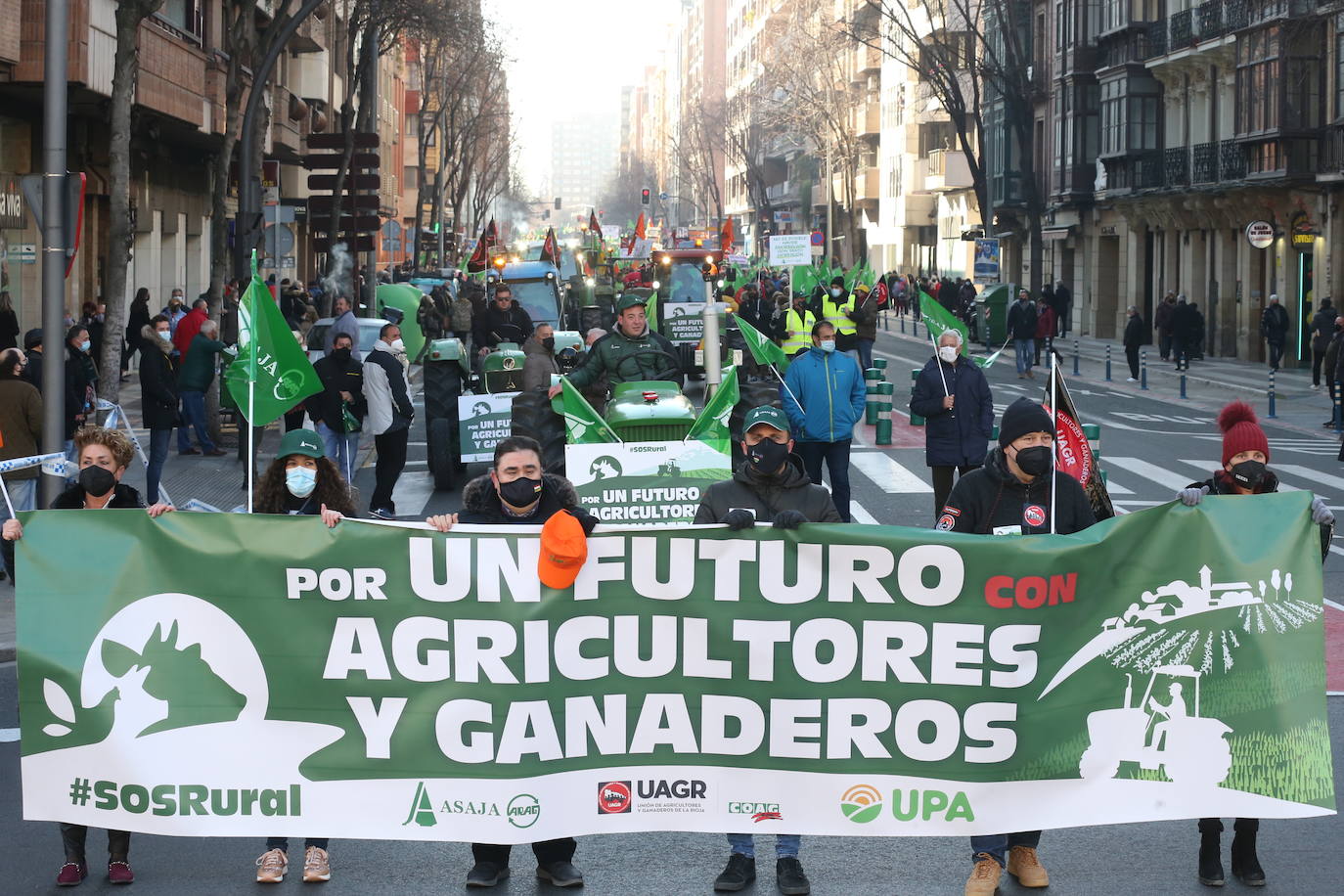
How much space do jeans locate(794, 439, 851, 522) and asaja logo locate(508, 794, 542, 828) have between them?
877cm

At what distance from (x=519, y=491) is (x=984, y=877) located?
2.16m

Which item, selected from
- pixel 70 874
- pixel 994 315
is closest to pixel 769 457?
pixel 70 874

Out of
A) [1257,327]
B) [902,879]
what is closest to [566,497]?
[902,879]

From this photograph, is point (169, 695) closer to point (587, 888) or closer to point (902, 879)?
point (587, 888)

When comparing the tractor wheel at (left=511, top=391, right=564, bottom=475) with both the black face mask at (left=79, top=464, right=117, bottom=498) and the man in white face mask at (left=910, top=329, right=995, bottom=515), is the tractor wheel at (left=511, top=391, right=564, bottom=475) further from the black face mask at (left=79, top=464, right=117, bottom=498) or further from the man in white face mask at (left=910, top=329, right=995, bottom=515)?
the black face mask at (left=79, top=464, right=117, bottom=498)

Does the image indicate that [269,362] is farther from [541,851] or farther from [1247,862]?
[1247,862]

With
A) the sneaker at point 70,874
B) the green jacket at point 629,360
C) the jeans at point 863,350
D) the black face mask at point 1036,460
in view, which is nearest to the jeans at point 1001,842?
the black face mask at point 1036,460

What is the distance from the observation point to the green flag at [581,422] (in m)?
13.2

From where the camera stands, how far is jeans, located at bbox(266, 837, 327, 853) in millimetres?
6977

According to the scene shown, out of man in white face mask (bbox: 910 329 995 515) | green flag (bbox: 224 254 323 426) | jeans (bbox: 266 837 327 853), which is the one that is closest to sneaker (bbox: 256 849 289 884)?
jeans (bbox: 266 837 327 853)

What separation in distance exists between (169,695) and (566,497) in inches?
63.7

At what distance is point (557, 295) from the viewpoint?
1182 inches

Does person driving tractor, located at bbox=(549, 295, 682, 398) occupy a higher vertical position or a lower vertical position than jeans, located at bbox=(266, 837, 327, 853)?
higher

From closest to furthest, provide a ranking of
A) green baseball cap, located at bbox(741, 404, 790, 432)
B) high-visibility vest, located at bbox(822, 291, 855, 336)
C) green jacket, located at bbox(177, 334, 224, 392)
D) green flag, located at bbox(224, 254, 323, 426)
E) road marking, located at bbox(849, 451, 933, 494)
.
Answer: green baseball cap, located at bbox(741, 404, 790, 432)
green flag, located at bbox(224, 254, 323, 426)
road marking, located at bbox(849, 451, 933, 494)
green jacket, located at bbox(177, 334, 224, 392)
high-visibility vest, located at bbox(822, 291, 855, 336)
